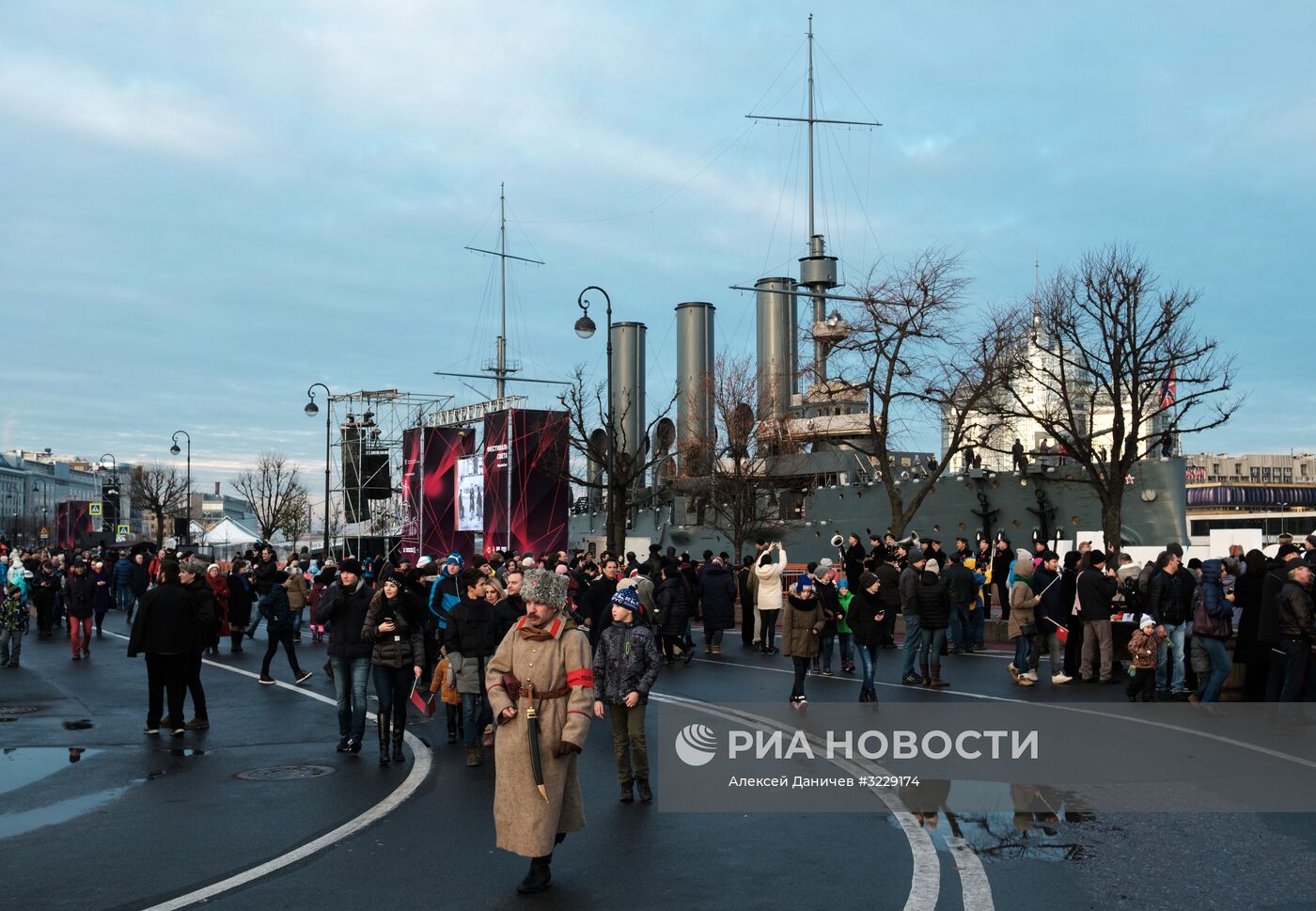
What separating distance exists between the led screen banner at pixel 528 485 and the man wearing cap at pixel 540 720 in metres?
36.2

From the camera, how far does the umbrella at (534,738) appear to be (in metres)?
6.60

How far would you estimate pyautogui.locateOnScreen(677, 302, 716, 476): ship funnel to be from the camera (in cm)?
5319

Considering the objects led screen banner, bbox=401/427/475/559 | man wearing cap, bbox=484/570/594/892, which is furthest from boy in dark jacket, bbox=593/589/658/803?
led screen banner, bbox=401/427/475/559

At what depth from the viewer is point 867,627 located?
14.5 metres

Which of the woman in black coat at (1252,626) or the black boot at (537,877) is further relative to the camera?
the woman in black coat at (1252,626)

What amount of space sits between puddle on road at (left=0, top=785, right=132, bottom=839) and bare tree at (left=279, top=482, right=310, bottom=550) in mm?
86712

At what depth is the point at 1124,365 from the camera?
38625 millimetres

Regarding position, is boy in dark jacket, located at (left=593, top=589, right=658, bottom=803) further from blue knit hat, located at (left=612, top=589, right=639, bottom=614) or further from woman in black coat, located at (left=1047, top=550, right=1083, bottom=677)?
woman in black coat, located at (left=1047, top=550, right=1083, bottom=677)

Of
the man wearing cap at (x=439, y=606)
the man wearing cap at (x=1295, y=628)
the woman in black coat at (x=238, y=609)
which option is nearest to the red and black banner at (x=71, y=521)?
the woman in black coat at (x=238, y=609)

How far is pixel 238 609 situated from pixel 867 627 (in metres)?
14.0

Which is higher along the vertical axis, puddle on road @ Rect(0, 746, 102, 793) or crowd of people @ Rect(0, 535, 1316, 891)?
crowd of people @ Rect(0, 535, 1316, 891)

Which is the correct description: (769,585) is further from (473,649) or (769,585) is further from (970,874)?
(970,874)

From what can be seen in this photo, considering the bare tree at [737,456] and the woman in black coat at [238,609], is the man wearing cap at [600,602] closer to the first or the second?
the woman in black coat at [238,609]

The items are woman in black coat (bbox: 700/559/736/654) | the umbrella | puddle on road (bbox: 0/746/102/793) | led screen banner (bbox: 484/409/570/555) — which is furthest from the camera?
led screen banner (bbox: 484/409/570/555)
